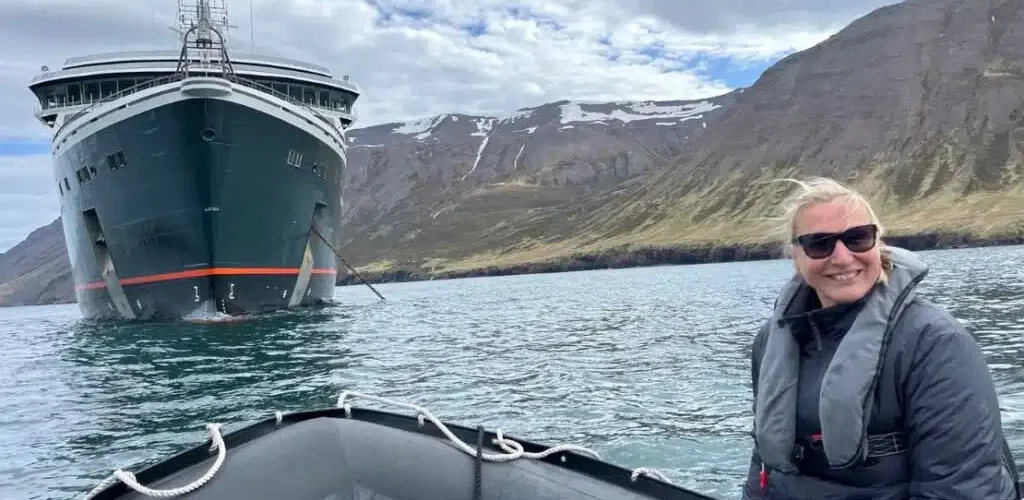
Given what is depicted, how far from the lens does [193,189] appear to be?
29.0 m

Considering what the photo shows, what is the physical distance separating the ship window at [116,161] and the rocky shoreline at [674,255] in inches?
3416

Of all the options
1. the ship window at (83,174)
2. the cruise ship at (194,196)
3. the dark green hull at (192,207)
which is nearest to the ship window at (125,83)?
the cruise ship at (194,196)

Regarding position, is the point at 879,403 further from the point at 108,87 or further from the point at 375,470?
the point at 108,87

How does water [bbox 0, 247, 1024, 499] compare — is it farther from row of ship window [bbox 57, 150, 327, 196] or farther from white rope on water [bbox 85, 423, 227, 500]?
row of ship window [bbox 57, 150, 327, 196]

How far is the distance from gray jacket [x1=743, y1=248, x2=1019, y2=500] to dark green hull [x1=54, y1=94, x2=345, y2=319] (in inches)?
1119

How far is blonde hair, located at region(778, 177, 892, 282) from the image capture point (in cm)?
374

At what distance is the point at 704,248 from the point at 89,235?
11644 centimetres

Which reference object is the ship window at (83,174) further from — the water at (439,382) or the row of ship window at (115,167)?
the water at (439,382)

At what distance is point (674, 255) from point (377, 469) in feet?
449

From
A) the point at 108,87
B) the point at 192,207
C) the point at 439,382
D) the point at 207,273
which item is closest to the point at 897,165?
the point at 108,87

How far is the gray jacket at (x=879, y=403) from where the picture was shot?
3.29 meters

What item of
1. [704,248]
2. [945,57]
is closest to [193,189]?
[704,248]

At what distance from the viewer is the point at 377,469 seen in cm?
579

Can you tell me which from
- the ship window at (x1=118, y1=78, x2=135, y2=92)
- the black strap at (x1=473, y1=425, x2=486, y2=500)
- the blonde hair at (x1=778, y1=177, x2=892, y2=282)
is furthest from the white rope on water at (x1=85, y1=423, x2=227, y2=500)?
the ship window at (x1=118, y1=78, x2=135, y2=92)
